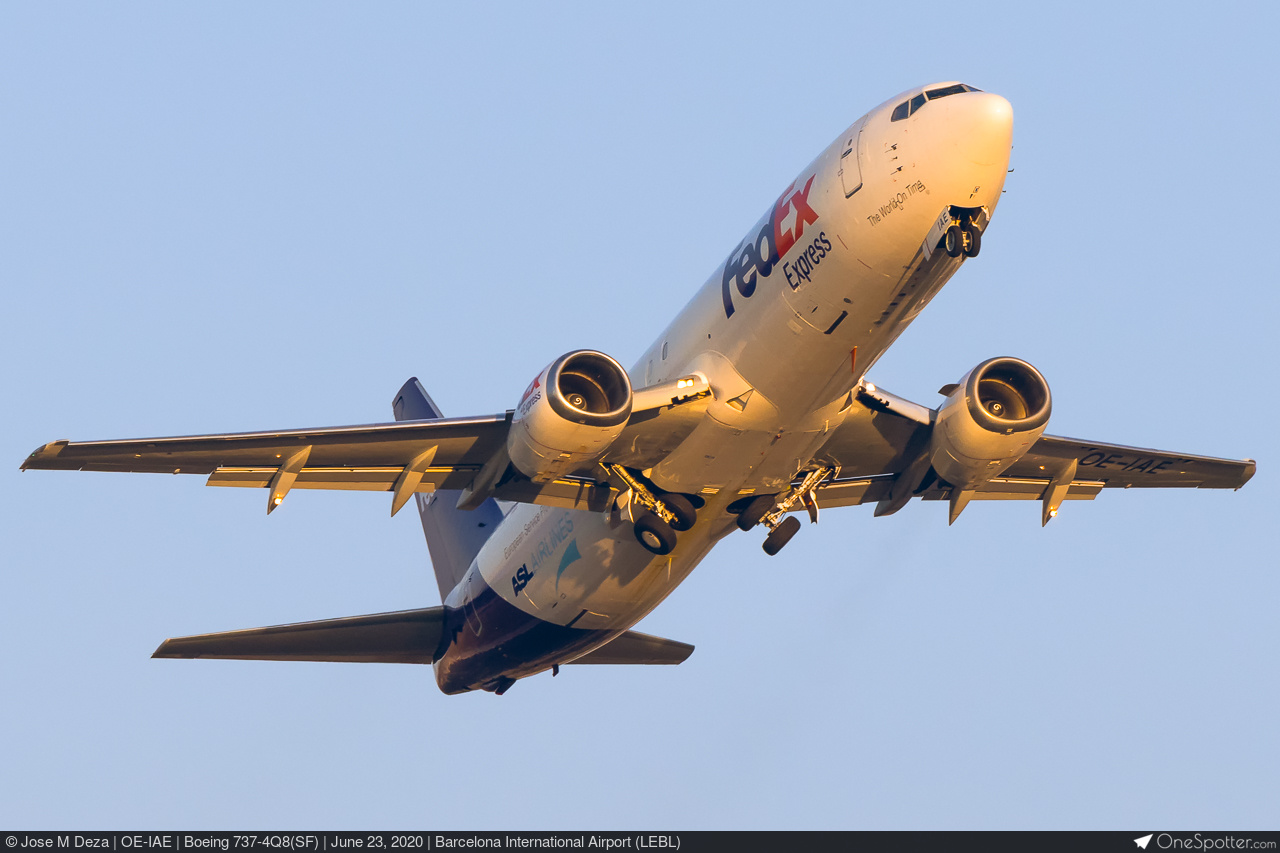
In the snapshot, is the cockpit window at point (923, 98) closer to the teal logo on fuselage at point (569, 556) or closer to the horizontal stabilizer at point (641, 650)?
the teal logo on fuselage at point (569, 556)

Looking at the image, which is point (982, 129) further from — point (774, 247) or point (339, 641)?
point (339, 641)

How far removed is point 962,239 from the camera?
23.6 meters

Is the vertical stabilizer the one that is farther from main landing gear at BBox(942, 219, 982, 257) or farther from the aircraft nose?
the aircraft nose

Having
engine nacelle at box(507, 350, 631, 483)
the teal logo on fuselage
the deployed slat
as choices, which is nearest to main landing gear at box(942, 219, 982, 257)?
engine nacelle at box(507, 350, 631, 483)

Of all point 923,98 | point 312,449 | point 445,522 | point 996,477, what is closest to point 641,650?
point 445,522

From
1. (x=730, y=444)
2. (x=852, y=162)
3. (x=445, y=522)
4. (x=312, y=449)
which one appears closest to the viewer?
(x=852, y=162)

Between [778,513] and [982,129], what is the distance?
8846mm

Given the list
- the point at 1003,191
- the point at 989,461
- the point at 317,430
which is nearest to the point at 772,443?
the point at 989,461

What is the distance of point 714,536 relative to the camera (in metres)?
30.2

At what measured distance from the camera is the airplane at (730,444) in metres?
24.1

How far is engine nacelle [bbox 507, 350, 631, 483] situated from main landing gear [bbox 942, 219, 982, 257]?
18.2 feet

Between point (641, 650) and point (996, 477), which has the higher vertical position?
point (996, 477)

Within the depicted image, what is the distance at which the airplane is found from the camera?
24141mm
